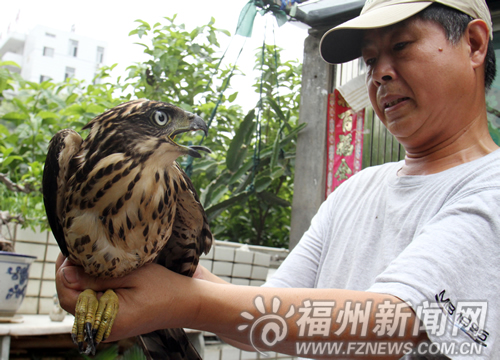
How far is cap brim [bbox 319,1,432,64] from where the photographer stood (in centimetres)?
141

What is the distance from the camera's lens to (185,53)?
4.43 metres

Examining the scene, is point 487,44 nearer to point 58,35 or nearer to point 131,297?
point 131,297

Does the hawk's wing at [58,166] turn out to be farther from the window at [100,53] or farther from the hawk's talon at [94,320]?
the window at [100,53]

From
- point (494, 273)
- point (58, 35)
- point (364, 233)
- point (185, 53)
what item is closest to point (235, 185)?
point (185, 53)

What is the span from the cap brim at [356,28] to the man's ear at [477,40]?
7.8 inches

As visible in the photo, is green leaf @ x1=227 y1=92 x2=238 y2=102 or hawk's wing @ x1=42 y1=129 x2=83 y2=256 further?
green leaf @ x1=227 y1=92 x2=238 y2=102

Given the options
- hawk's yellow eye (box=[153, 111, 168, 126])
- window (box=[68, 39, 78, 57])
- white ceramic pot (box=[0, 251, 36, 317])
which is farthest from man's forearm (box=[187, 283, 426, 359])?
window (box=[68, 39, 78, 57])

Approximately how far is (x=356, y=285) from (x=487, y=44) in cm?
98

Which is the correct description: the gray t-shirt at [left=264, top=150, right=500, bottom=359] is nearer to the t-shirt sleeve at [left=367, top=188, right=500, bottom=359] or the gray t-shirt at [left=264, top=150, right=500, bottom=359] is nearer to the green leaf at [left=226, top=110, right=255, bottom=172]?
the t-shirt sleeve at [left=367, top=188, right=500, bottom=359]

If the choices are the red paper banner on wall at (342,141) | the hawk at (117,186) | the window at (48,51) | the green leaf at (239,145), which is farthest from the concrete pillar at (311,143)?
the window at (48,51)

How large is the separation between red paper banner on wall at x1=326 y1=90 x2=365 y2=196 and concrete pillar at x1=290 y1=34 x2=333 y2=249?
55mm

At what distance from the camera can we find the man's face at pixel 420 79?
4.75 feet

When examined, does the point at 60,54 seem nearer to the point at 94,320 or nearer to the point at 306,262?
the point at 306,262

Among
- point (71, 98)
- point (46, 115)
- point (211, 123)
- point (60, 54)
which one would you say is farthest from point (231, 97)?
point (60, 54)
